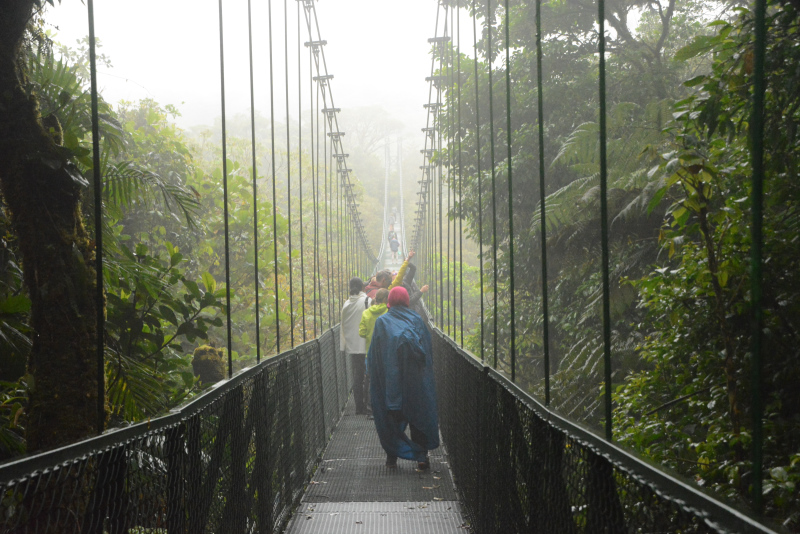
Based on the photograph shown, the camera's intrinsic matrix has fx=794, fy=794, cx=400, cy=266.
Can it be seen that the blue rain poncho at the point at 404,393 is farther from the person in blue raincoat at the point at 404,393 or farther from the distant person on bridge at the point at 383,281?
the distant person on bridge at the point at 383,281

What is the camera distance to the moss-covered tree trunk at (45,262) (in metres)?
2.04

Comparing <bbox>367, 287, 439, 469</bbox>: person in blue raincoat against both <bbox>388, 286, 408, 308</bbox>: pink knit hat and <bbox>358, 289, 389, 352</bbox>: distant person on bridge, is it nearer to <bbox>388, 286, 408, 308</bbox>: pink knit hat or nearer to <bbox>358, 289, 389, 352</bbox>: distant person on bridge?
<bbox>388, 286, 408, 308</bbox>: pink knit hat

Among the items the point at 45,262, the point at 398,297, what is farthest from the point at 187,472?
the point at 398,297

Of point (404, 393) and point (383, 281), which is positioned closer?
point (404, 393)

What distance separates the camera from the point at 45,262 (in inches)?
81.7

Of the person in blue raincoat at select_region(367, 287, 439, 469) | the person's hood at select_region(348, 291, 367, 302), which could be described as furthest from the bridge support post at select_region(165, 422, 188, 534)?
the person's hood at select_region(348, 291, 367, 302)

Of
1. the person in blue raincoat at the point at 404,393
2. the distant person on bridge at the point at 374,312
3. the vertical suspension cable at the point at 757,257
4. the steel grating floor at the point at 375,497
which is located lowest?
the steel grating floor at the point at 375,497

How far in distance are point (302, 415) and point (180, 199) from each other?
1.32 metres

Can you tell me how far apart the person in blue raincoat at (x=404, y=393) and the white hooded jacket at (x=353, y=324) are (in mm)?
1882

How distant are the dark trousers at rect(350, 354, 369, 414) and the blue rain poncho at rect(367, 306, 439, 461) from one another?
187cm

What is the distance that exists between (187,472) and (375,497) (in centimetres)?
238

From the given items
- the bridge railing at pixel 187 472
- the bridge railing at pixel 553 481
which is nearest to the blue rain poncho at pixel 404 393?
the bridge railing at pixel 187 472

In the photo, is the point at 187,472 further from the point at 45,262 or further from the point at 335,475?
the point at 335,475

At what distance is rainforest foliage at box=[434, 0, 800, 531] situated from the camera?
7.49 feet
